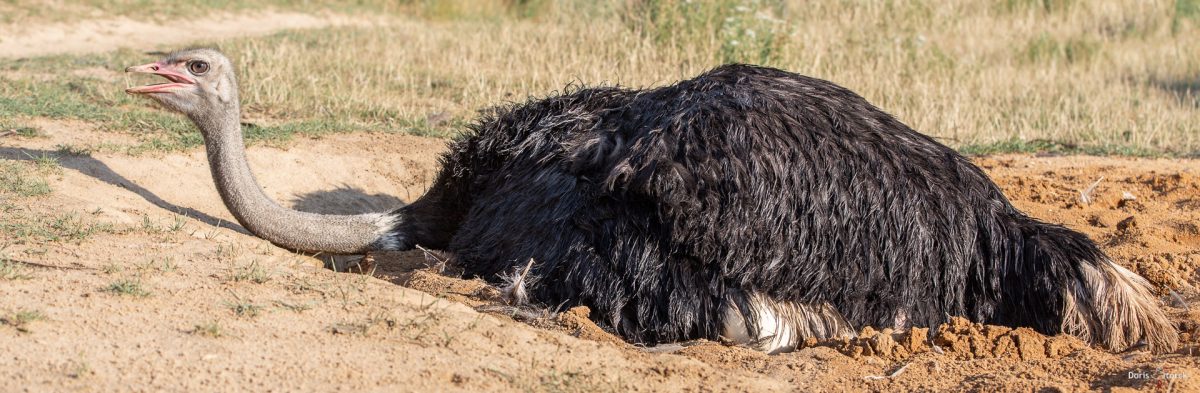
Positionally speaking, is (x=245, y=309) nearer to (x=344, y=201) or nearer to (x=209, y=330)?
(x=209, y=330)

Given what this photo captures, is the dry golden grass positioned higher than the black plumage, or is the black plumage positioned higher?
the black plumage

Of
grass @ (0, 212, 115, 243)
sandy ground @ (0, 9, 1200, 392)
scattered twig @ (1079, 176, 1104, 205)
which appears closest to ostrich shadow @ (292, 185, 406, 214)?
sandy ground @ (0, 9, 1200, 392)

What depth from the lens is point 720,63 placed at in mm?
9461

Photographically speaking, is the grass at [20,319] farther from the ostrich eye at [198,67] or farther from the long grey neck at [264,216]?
the ostrich eye at [198,67]

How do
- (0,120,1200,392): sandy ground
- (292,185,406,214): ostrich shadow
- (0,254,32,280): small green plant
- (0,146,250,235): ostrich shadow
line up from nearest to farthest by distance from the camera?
(0,120,1200,392): sandy ground < (0,254,32,280): small green plant < (0,146,250,235): ostrich shadow < (292,185,406,214): ostrich shadow

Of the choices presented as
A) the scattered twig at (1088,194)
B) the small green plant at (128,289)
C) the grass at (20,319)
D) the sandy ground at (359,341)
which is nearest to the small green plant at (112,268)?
the sandy ground at (359,341)

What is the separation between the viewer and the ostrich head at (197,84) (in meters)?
4.96

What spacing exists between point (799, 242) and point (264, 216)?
90.7 inches

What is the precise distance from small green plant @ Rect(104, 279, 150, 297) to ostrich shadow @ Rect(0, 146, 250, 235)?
5.70ft

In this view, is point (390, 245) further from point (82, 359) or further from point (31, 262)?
point (82, 359)

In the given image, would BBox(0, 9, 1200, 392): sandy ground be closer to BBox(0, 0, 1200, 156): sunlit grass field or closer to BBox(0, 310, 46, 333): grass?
BBox(0, 310, 46, 333): grass

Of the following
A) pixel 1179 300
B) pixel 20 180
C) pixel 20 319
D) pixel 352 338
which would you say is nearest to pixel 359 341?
pixel 352 338

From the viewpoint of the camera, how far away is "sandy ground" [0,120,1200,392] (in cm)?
318

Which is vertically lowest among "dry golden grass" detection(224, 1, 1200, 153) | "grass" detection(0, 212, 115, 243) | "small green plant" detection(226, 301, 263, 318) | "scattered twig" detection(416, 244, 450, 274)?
"dry golden grass" detection(224, 1, 1200, 153)
